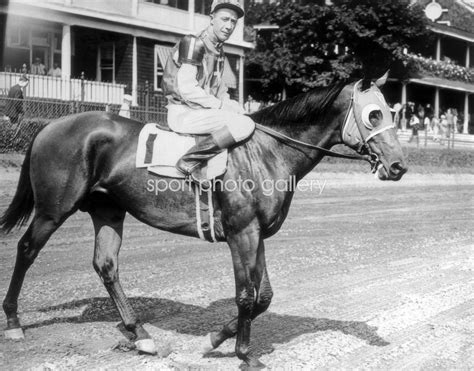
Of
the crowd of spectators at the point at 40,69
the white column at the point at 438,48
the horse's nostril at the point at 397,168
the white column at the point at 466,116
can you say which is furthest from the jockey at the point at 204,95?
the white column at the point at 438,48

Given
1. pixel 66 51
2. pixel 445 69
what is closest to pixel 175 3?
pixel 66 51

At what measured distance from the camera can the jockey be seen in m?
5.16

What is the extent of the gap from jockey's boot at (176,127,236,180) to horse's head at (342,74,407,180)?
0.94 meters

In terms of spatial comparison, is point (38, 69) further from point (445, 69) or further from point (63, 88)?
point (445, 69)

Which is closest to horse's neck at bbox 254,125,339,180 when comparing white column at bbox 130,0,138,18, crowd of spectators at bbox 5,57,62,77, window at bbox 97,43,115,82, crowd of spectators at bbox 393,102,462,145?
crowd of spectators at bbox 5,57,62,77

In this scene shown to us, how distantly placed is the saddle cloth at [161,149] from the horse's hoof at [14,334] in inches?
66.7

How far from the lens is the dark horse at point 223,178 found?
5035 mm

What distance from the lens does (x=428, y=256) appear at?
32.3 ft

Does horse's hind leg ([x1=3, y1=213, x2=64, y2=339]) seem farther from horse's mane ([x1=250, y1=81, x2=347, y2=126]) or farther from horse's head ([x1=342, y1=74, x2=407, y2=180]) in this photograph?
horse's head ([x1=342, y1=74, x2=407, y2=180])

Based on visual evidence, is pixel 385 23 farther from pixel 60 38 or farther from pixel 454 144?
pixel 60 38

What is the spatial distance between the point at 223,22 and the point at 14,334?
3.08m

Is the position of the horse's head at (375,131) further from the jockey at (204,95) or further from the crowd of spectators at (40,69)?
the crowd of spectators at (40,69)

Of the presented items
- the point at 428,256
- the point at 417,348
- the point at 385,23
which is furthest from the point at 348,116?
the point at 385,23

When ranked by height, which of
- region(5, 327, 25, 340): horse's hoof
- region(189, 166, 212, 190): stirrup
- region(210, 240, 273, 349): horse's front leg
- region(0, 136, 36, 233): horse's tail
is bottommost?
region(5, 327, 25, 340): horse's hoof
